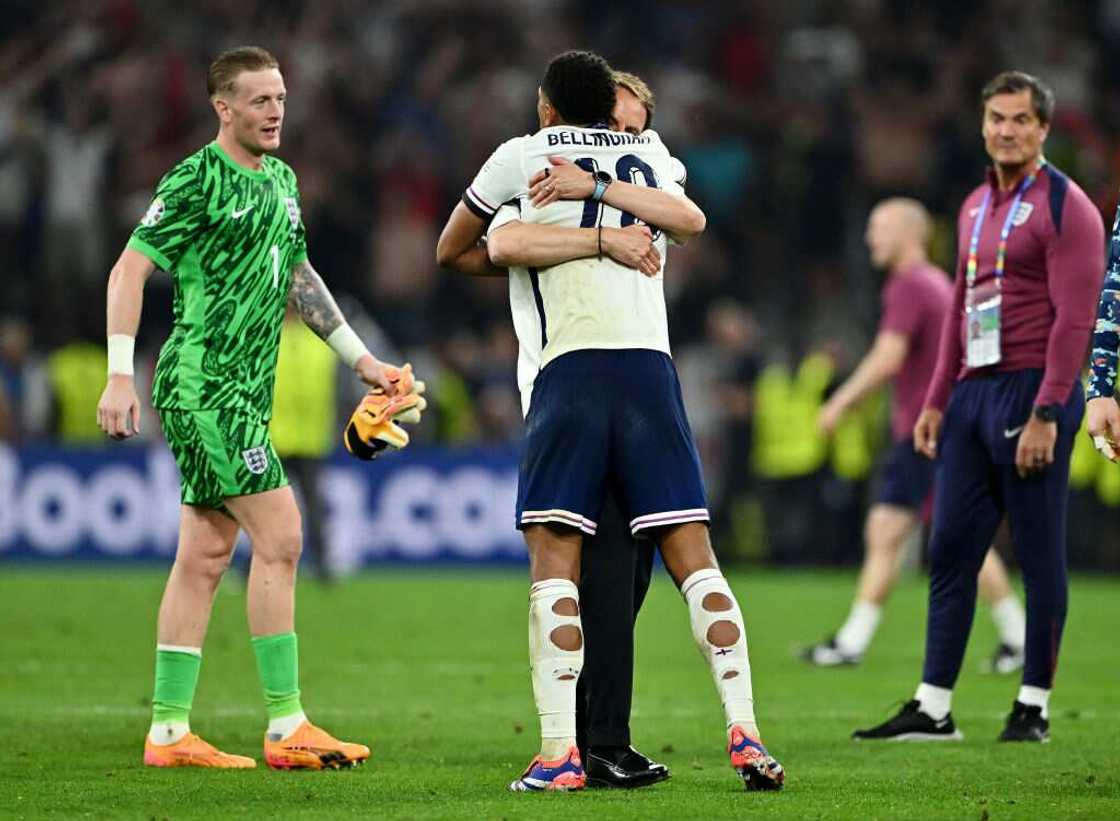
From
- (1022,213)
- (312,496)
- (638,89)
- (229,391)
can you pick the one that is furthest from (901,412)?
(312,496)

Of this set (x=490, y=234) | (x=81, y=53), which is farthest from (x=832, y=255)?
(x=490, y=234)

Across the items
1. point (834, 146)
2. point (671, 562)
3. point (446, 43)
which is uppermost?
point (446, 43)

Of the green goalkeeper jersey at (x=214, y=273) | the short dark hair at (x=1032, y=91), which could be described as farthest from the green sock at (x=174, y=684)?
the short dark hair at (x=1032, y=91)

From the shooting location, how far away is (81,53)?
22312 mm

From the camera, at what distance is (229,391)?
23.6 feet

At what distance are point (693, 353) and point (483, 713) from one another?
1174 cm

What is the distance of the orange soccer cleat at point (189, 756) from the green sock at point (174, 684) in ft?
0.33

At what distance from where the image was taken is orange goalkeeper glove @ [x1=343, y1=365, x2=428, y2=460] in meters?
7.15

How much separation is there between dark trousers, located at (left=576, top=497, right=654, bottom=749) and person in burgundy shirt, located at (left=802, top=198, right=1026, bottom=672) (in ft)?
15.1

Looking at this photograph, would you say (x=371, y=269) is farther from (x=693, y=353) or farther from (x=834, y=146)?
(x=834, y=146)

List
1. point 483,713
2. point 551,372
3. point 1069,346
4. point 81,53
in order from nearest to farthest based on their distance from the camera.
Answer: point 551,372
point 1069,346
point 483,713
point 81,53

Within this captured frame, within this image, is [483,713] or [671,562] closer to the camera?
[671,562]

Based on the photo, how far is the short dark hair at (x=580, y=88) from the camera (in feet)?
21.0

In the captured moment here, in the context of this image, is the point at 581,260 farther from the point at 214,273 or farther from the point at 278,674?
the point at 278,674
